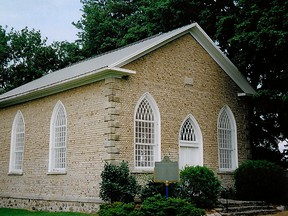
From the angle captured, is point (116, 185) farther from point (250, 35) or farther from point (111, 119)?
point (250, 35)

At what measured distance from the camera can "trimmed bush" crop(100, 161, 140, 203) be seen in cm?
1524

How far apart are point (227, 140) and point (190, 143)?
2.83 m

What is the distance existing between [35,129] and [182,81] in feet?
24.5

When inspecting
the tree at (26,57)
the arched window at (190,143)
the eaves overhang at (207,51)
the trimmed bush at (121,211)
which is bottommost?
the trimmed bush at (121,211)

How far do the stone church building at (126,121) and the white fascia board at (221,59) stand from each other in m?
0.05

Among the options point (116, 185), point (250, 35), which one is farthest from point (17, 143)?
point (250, 35)

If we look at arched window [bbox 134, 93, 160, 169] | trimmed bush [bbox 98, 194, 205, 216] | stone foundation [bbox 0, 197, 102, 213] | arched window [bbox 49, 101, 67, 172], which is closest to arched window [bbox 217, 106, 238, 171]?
arched window [bbox 134, 93, 160, 169]

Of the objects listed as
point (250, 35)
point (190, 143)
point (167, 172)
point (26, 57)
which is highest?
point (26, 57)

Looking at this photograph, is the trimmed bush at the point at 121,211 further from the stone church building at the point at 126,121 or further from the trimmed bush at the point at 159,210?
the stone church building at the point at 126,121

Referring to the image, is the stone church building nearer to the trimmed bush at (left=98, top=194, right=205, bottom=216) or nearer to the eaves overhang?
the eaves overhang

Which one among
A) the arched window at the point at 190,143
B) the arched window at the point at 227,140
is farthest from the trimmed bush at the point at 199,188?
the arched window at the point at 227,140

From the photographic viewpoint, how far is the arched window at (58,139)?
18922 millimetres

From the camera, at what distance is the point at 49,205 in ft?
61.9

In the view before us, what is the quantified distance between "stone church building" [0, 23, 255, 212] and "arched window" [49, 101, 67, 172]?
1.8 inches
